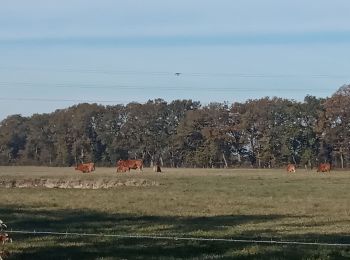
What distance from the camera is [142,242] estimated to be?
1725 cm

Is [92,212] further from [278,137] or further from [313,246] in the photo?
[278,137]

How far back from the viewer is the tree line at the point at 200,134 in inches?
4466

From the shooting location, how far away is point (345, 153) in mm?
111812

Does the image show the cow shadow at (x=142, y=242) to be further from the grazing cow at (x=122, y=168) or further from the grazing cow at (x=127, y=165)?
the grazing cow at (x=127, y=165)

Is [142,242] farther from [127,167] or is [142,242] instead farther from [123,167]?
[127,167]

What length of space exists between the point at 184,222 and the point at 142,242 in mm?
6208

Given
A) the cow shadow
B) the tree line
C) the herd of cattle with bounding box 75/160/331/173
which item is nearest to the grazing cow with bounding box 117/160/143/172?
the herd of cattle with bounding box 75/160/331/173

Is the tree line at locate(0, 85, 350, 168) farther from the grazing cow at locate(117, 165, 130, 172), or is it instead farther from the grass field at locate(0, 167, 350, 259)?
the grass field at locate(0, 167, 350, 259)

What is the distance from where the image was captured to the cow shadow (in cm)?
1514

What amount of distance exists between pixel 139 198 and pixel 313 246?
1977 centimetres

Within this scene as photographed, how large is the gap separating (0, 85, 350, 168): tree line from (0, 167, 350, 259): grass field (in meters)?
73.7

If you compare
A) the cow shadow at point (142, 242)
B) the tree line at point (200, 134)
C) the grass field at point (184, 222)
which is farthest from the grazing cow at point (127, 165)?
the cow shadow at point (142, 242)

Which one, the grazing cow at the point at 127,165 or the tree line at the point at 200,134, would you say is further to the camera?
the tree line at the point at 200,134

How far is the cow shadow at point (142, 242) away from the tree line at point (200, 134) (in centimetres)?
8814
